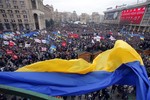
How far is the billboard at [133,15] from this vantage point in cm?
5632

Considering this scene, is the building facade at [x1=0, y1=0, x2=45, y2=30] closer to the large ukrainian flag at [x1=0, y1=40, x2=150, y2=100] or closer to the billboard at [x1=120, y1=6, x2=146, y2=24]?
the billboard at [x1=120, y1=6, x2=146, y2=24]

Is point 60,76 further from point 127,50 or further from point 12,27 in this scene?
point 12,27

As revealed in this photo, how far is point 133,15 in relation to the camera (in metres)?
62.0

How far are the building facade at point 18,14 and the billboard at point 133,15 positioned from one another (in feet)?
147

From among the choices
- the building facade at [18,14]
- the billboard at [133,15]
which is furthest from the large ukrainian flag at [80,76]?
the building facade at [18,14]

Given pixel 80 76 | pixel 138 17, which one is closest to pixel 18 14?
pixel 138 17

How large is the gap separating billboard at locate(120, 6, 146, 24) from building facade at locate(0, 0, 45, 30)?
147 ft

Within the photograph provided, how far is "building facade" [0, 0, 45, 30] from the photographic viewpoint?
188ft

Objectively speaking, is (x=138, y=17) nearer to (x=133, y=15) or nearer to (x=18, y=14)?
(x=133, y=15)

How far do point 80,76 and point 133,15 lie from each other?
6610 cm

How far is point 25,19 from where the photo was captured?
6081 cm

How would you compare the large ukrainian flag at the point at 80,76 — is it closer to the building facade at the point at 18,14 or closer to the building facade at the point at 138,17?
the building facade at the point at 138,17

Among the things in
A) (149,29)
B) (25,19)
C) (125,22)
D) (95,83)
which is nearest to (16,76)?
(95,83)

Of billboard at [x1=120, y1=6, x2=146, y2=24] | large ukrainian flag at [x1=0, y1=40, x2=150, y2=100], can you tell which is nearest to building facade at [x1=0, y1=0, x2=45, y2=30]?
billboard at [x1=120, y1=6, x2=146, y2=24]
